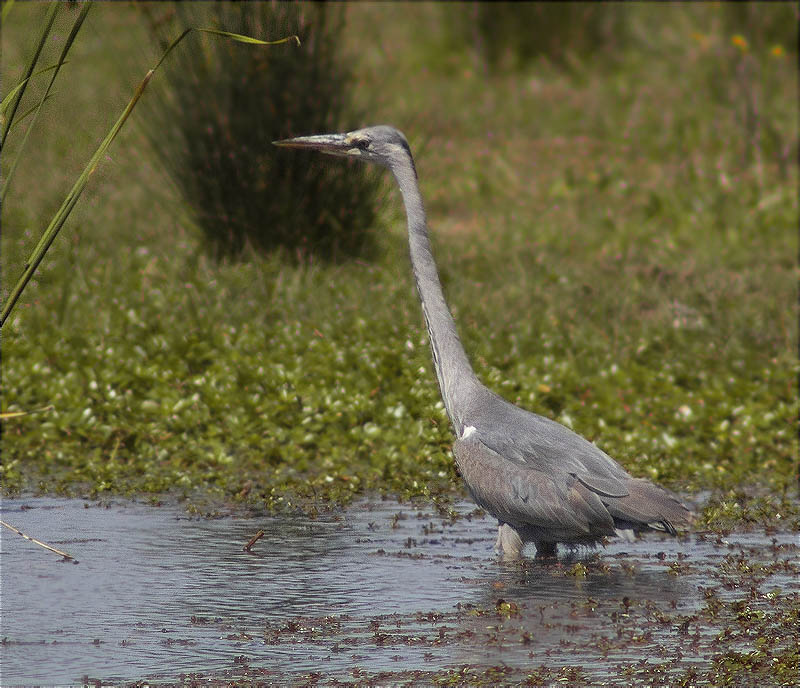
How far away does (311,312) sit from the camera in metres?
9.73

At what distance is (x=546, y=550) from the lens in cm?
609

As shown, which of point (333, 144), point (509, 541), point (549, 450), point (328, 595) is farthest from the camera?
point (333, 144)

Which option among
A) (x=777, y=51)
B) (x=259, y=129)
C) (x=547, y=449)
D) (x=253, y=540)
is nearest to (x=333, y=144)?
(x=547, y=449)

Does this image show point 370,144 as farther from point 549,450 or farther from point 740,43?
point 740,43

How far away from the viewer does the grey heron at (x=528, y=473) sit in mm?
5629

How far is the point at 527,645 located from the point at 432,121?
37.0 feet

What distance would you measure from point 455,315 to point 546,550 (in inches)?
148

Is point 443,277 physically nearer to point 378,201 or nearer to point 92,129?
point 378,201

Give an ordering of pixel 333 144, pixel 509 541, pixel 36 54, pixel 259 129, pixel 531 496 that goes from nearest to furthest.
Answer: pixel 36 54, pixel 531 496, pixel 509 541, pixel 333 144, pixel 259 129

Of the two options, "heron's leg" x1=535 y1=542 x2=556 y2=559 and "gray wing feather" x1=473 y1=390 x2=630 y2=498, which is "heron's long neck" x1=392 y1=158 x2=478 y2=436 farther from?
"heron's leg" x1=535 y1=542 x2=556 y2=559

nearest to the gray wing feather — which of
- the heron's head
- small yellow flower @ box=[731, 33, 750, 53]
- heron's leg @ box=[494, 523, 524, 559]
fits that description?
Result: heron's leg @ box=[494, 523, 524, 559]

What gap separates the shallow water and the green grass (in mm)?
579

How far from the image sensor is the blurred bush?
10.7 m

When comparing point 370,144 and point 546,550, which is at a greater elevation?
point 370,144
